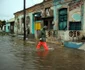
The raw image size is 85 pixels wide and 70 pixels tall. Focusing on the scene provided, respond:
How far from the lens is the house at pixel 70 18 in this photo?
2508cm

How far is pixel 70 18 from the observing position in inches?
1077

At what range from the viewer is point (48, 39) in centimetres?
2958

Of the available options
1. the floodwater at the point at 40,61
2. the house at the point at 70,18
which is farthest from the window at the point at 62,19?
the floodwater at the point at 40,61

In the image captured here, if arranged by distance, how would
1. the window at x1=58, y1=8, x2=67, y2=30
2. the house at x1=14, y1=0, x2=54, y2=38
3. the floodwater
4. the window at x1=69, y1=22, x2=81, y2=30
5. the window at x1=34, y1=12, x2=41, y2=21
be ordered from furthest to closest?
1. the window at x1=34, y1=12, x2=41, y2=21
2. the house at x1=14, y1=0, x2=54, y2=38
3. the window at x1=58, y1=8, x2=67, y2=30
4. the window at x1=69, y1=22, x2=81, y2=30
5. the floodwater

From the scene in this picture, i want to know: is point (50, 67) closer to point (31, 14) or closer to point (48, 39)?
point (48, 39)

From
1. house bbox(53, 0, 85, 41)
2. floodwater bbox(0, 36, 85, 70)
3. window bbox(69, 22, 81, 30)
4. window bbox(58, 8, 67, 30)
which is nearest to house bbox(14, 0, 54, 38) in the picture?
house bbox(53, 0, 85, 41)

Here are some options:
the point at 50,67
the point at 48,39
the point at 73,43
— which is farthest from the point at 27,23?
the point at 50,67

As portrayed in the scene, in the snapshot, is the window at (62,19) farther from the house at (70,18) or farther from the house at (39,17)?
the house at (39,17)

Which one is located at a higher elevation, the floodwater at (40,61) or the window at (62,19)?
the window at (62,19)

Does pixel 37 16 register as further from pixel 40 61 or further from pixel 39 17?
pixel 40 61

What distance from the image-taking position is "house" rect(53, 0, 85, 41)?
25.1 m

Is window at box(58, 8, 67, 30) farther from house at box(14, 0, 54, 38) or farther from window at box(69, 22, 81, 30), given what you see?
house at box(14, 0, 54, 38)

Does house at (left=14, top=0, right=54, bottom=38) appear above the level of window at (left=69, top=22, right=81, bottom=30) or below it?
above

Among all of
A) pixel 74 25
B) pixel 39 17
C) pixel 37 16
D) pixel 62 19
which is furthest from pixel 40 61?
pixel 37 16
